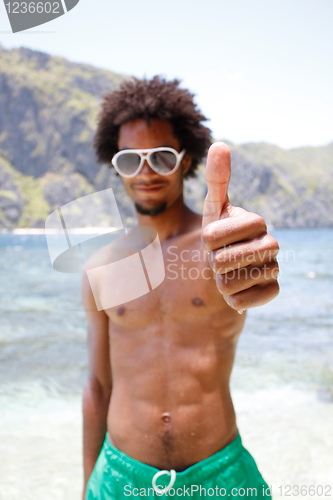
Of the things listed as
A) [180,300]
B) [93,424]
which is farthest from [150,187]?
[93,424]

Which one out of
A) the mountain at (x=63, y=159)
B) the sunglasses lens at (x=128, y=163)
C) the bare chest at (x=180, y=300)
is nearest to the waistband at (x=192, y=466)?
the bare chest at (x=180, y=300)

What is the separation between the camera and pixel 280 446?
3.82 metres

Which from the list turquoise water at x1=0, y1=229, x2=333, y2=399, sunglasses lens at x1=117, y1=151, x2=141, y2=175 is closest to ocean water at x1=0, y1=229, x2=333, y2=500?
turquoise water at x1=0, y1=229, x2=333, y2=399

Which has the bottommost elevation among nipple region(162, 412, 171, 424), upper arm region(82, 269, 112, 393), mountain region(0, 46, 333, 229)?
mountain region(0, 46, 333, 229)

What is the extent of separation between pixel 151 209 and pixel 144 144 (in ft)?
1.16

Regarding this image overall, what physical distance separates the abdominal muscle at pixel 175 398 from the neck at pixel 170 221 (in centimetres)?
55

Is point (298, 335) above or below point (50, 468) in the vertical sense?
below

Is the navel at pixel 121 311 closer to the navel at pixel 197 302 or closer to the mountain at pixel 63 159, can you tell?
the navel at pixel 197 302

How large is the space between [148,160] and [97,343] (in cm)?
100

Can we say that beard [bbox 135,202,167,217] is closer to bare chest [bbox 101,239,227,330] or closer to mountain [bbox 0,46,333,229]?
bare chest [bbox 101,239,227,330]

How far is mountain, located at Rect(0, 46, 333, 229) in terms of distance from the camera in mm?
80938

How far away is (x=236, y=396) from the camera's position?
5164 mm

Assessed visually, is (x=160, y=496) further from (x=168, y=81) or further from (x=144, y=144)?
(x=168, y=81)

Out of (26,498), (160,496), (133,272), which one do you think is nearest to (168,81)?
(133,272)
